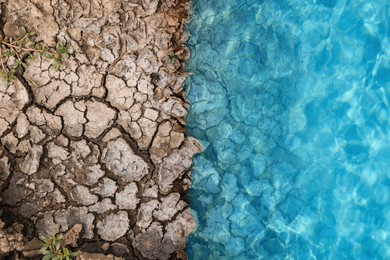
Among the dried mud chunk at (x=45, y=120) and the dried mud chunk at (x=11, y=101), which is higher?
the dried mud chunk at (x=11, y=101)

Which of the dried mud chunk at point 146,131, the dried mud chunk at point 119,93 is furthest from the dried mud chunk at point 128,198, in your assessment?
the dried mud chunk at point 119,93

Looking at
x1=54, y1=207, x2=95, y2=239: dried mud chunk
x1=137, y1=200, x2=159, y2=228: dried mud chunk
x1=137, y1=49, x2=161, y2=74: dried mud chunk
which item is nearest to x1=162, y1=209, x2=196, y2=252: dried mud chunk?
x1=137, y1=200, x2=159, y2=228: dried mud chunk

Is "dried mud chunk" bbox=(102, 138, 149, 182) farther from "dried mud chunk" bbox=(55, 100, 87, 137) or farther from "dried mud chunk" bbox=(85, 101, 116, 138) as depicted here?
"dried mud chunk" bbox=(55, 100, 87, 137)

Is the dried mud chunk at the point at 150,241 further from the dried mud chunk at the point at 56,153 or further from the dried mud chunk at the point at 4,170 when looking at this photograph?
the dried mud chunk at the point at 4,170

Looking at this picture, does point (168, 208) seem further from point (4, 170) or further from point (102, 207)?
point (4, 170)

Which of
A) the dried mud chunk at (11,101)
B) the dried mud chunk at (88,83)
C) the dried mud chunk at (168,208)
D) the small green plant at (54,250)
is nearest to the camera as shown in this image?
the small green plant at (54,250)

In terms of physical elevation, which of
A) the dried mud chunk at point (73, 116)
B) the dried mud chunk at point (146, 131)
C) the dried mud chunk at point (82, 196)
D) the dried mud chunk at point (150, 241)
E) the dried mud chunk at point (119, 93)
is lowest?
the dried mud chunk at point (150, 241)

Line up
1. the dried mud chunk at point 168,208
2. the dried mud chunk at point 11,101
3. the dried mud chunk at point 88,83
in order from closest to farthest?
the dried mud chunk at point 11,101 → the dried mud chunk at point 88,83 → the dried mud chunk at point 168,208

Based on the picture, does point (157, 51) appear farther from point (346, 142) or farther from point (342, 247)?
point (342, 247)
